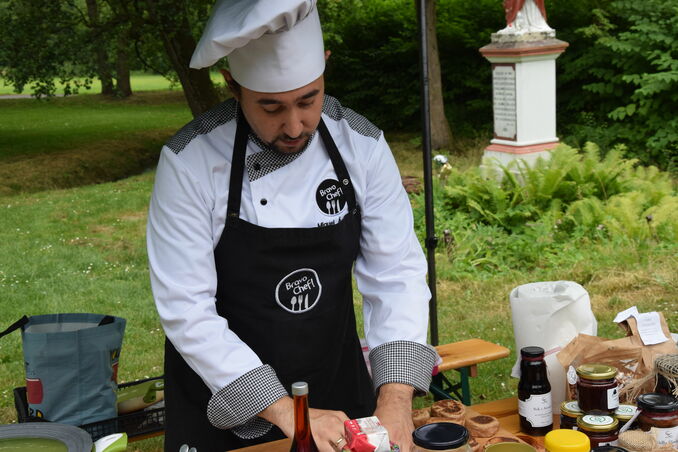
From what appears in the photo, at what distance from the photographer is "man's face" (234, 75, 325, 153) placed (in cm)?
176

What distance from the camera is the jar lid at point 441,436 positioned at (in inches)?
60.6

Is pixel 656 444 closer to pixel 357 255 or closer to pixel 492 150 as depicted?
pixel 357 255

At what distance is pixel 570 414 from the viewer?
1778mm

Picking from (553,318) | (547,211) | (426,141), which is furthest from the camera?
(547,211)

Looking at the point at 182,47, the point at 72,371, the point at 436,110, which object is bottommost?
the point at 436,110

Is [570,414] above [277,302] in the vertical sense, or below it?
below

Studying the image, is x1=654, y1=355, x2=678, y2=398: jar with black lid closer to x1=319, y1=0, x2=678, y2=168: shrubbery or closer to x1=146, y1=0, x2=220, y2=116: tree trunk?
x1=319, y1=0, x2=678, y2=168: shrubbery

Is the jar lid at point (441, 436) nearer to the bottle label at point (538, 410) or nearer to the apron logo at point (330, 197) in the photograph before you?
the bottle label at point (538, 410)

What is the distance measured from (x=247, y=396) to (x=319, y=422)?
0.59 feet

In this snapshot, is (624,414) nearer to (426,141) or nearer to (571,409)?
(571,409)

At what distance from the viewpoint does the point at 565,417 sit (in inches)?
70.6

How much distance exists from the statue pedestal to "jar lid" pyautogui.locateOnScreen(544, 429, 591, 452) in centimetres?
680

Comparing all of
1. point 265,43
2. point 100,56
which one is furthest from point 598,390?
point 100,56

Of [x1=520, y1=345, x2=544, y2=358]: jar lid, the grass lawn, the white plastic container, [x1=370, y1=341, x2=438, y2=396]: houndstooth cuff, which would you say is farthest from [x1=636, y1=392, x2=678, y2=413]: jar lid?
the grass lawn
